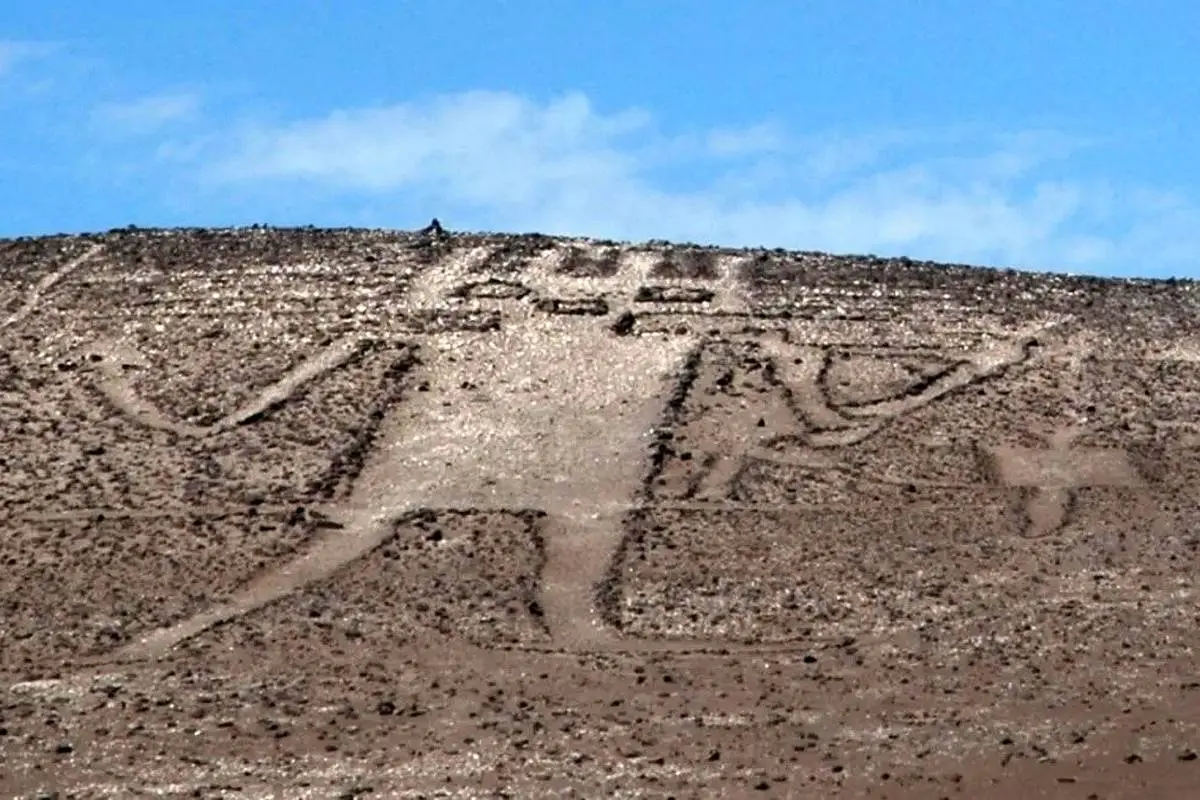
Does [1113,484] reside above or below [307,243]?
below

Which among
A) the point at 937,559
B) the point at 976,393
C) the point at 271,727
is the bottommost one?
the point at 271,727

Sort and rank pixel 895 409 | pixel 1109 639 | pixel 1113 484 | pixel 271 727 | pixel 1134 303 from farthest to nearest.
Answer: pixel 1134 303 → pixel 895 409 → pixel 1113 484 → pixel 1109 639 → pixel 271 727

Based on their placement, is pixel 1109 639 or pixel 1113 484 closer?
pixel 1109 639

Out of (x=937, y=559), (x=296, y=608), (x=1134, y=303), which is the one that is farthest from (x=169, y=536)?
(x=1134, y=303)

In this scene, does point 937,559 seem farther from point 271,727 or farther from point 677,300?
point 677,300

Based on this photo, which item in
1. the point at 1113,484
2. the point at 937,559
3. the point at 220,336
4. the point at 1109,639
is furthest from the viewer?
→ the point at 220,336

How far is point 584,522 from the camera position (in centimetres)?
2736

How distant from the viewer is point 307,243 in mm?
38219

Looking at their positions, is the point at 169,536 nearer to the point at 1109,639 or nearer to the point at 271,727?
the point at 271,727

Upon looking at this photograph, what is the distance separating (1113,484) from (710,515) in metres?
4.59

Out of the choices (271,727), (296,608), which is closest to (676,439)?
(296,608)

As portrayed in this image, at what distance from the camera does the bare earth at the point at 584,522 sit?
21.2 m

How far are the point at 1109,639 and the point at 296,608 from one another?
23.9ft

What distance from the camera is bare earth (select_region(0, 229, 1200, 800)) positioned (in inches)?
834
